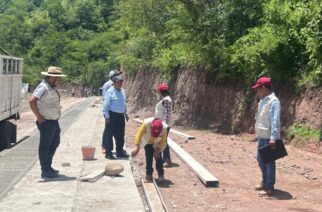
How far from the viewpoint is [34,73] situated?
102938mm

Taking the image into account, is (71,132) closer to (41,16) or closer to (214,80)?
(214,80)

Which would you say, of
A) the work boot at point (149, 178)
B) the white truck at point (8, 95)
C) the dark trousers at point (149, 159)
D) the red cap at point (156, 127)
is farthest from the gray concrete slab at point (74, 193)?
the white truck at point (8, 95)

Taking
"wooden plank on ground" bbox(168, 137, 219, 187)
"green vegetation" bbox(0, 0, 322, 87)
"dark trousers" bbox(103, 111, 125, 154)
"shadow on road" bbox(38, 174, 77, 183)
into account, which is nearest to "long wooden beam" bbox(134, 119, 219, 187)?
"wooden plank on ground" bbox(168, 137, 219, 187)

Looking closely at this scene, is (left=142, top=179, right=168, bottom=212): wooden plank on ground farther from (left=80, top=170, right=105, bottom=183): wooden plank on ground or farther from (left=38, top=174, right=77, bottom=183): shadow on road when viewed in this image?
(left=38, top=174, right=77, bottom=183): shadow on road

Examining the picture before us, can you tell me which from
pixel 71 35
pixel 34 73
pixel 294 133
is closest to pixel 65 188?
pixel 294 133

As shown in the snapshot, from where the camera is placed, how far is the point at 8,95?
15180 mm

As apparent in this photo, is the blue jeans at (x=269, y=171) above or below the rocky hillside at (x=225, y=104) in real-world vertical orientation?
below

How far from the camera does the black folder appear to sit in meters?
8.25

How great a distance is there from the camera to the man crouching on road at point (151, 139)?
8.84 m

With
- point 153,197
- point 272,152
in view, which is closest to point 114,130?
point 153,197

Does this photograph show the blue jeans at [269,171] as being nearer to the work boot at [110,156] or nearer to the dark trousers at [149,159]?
the dark trousers at [149,159]

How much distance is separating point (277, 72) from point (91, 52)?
3760 inches

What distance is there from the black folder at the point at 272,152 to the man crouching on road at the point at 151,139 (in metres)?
1.70

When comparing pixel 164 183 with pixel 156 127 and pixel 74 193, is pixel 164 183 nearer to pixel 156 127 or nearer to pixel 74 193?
pixel 156 127
